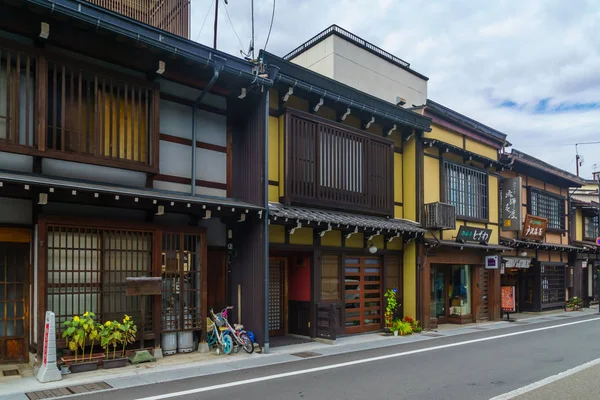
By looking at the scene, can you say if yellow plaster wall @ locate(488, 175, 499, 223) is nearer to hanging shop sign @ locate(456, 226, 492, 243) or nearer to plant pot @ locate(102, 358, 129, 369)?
hanging shop sign @ locate(456, 226, 492, 243)

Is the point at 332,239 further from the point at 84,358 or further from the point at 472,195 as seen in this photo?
the point at 472,195

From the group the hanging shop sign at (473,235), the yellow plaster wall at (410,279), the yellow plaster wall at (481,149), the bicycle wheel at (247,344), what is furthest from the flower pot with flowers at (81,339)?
the yellow plaster wall at (481,149)

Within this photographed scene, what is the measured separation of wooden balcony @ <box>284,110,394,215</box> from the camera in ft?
45.5

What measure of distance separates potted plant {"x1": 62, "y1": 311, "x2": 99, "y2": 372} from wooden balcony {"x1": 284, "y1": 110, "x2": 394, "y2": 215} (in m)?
5.85

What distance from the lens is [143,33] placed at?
33.4ft

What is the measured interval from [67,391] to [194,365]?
2.69m

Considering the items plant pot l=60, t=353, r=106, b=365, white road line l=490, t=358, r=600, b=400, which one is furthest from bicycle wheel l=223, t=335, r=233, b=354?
white road line l=490, t=358, r=600, b=400

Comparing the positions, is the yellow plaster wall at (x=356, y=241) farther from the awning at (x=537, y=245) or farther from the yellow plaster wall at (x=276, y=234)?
the awning at (x=537, y=245)

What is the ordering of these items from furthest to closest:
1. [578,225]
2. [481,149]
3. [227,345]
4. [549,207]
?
[578,225], [549,207], [481,149], [227,345]

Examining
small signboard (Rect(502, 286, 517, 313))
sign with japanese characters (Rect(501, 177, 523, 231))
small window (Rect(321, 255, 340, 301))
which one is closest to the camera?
small window (Rect(321, 255, 340, 301))

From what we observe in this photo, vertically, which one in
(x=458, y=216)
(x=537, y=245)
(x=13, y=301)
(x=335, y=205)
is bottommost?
(x=13, y=301)

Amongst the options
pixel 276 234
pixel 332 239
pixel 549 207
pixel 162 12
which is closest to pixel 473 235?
pixel 332 239

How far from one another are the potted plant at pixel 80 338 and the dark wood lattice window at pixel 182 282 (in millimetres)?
1690

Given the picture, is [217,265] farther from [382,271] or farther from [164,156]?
[382,271]
